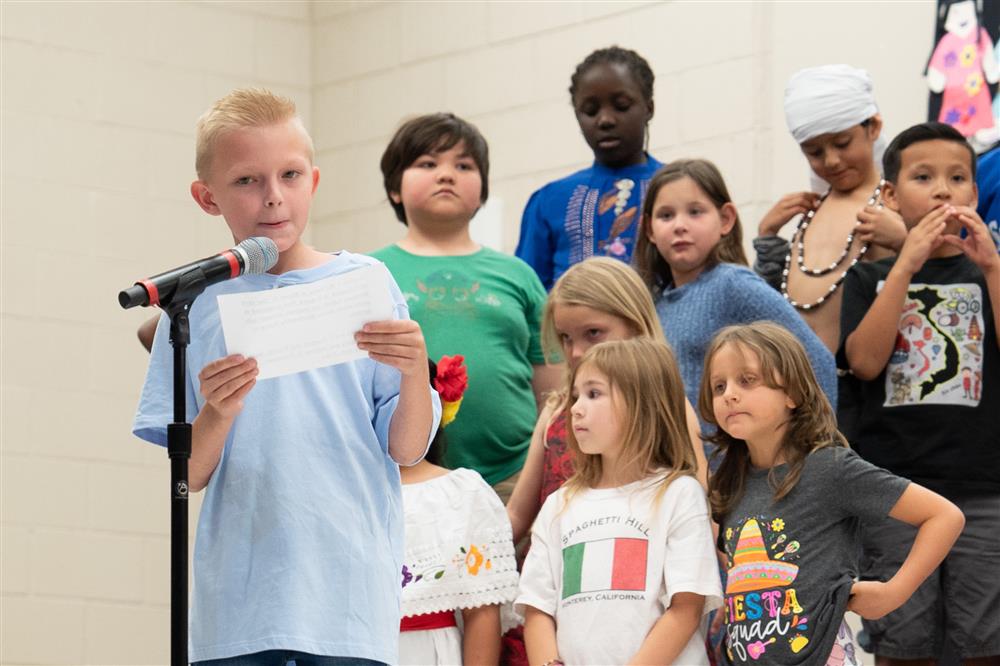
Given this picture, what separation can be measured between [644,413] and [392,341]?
3.35 ft

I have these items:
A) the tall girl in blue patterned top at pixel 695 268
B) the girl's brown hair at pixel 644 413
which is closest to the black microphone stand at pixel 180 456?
the girl's brown hair at pixel 644 413

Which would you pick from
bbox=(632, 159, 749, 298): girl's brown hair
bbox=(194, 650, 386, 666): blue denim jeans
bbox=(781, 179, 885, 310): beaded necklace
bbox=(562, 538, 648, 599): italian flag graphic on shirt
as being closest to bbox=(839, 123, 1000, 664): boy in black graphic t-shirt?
bbox=(781, 179, 885, 310): beaded necklace

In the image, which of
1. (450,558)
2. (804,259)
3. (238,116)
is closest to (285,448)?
(238,116)

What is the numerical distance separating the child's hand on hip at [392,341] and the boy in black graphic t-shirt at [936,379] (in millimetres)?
1308

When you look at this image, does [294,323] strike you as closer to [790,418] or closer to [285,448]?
[285,448]

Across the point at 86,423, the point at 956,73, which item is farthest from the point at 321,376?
the point at 86,423

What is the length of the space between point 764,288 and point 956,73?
1.21m

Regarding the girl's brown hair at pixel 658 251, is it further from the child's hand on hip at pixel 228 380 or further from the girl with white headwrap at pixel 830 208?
the child's hand on hip at pixel 228 380

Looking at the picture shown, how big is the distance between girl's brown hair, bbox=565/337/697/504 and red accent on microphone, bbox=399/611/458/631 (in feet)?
1.10

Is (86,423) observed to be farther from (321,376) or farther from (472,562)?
(321,376)

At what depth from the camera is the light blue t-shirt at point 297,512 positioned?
6.33 feet

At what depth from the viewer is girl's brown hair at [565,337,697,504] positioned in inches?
111

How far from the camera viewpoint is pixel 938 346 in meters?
2.96

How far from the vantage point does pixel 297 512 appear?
1.96 metres
